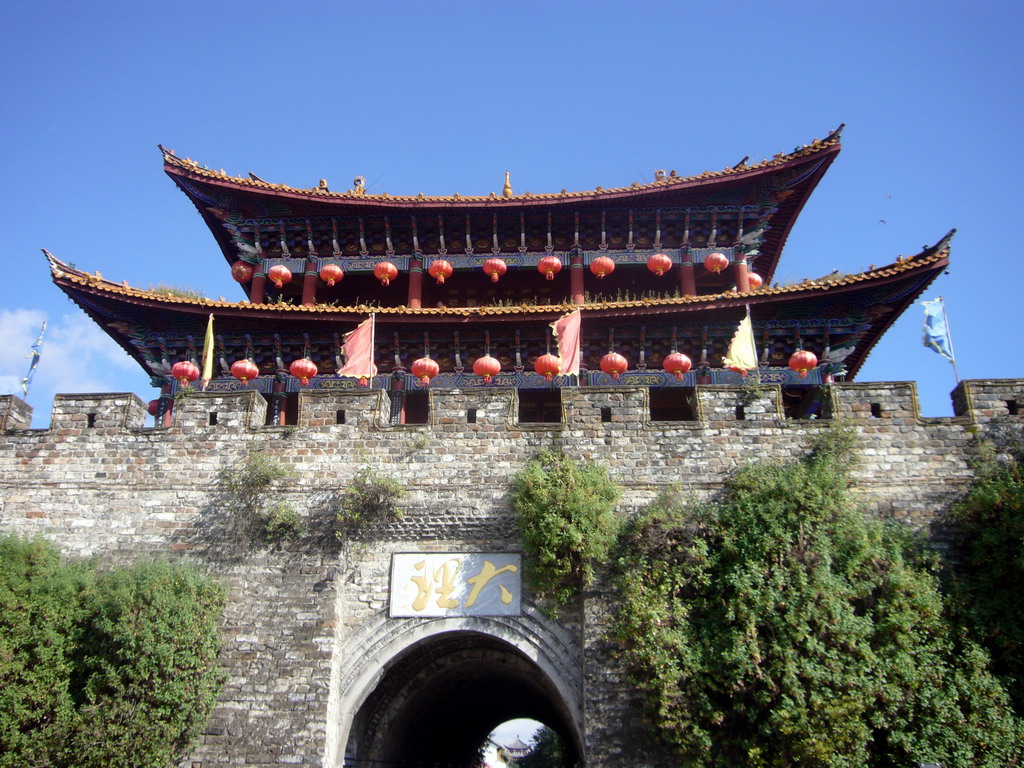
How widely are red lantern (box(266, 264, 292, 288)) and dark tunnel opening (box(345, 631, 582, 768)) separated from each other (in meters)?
7.75

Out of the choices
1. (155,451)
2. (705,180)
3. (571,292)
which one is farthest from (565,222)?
(155,451)

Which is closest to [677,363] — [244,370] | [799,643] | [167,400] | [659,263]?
[659,263]

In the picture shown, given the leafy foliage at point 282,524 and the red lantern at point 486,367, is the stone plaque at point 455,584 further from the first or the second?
the red lantern at point 486,367

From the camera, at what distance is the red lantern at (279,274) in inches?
617

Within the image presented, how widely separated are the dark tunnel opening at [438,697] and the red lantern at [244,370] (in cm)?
560

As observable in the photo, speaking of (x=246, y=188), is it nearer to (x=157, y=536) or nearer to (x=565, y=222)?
(x=565, y=222)

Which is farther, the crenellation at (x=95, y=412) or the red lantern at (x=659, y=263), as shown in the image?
the red lantern at (x=659, y=263)

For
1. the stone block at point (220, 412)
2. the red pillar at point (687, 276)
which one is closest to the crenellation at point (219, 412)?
the stone block at point (220, 412)

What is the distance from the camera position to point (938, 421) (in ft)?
32.9

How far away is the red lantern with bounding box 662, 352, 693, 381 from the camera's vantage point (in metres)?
13.5

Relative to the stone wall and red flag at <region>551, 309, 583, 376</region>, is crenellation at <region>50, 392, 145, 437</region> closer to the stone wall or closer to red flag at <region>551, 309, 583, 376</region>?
the stone wall

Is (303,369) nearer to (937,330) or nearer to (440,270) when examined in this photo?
(440,270)

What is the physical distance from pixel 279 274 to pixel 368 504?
7188 mm

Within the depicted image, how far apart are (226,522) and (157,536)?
85 centimetres
